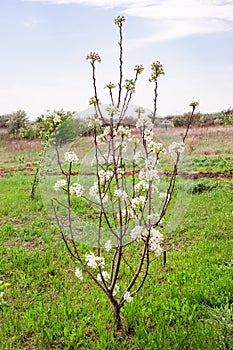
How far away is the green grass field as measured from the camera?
341 centimetres

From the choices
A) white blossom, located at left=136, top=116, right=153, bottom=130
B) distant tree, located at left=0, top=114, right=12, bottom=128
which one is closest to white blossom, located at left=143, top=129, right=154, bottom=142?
white blossom, located at left=136, top=116, right=153, bottom=130

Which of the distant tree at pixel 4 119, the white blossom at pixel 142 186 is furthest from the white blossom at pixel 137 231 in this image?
the distant tree at pixel 4 119

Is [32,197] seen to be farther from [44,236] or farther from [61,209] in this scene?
[44,236]

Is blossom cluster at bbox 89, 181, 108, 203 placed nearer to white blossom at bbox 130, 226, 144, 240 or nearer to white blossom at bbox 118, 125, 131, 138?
white blossom at bbox 130, 226, 144, 240

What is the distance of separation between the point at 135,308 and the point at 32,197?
6.09 metres

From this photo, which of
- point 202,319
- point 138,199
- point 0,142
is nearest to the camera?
point 138,199

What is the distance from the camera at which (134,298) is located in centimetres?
404

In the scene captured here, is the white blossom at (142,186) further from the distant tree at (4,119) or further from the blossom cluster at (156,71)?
the distant tree at (4,119)

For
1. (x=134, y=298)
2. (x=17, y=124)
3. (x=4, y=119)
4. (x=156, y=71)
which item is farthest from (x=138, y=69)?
(x=4, y=119)

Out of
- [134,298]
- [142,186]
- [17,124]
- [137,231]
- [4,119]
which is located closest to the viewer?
[137,231]

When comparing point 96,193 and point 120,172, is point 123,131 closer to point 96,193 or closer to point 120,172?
point 120,172

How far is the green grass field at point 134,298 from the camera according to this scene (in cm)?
341

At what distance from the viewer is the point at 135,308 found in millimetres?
3828

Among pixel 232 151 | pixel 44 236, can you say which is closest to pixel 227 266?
pixel 44 236
